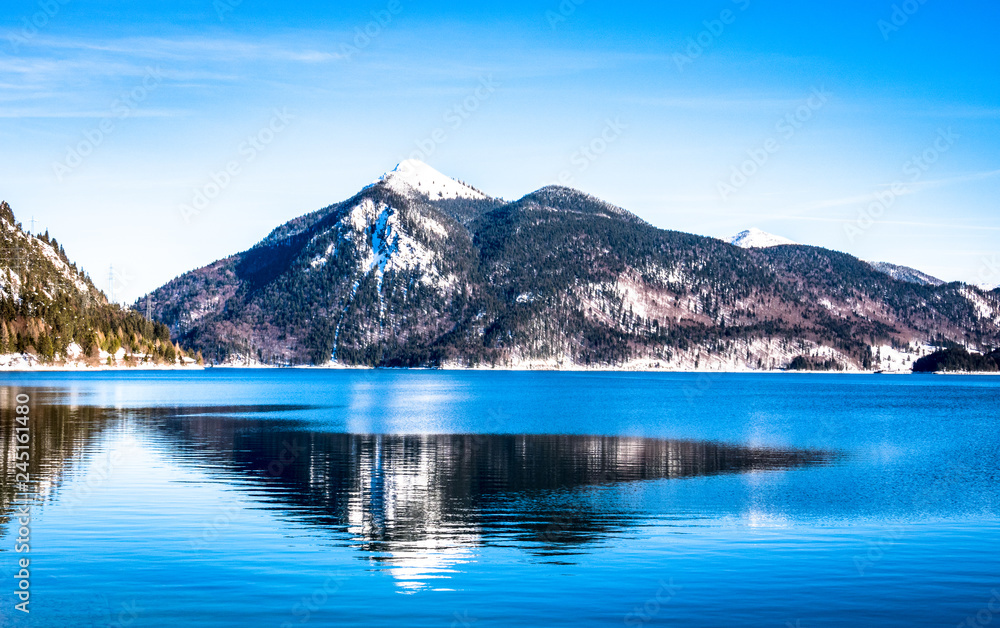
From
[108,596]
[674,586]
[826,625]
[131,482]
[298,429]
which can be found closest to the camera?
[826,625]

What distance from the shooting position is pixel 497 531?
35.1 meters

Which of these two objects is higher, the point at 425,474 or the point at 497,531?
the point at 425,474

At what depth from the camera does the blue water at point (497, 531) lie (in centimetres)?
2473

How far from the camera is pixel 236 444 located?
2662 inches

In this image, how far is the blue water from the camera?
81.1 ft

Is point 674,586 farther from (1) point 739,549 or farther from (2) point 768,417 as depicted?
(2) point 768,417

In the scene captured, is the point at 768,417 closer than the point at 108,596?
No

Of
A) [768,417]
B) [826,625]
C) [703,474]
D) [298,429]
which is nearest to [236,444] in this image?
[298,429]

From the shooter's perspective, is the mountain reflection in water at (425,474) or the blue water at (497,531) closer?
the blue water at (497,531)

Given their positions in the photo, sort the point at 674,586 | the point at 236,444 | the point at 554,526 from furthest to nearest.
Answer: the point at 236,444 < the point at 554,526 < the point at 674,586

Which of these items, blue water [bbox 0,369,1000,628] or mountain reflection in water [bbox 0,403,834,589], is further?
mountain reflection in water [bbox 0,403,834,589]

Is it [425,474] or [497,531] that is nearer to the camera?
[497,531]

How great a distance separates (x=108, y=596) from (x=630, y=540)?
17.7 m

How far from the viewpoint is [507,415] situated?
4309 inches
